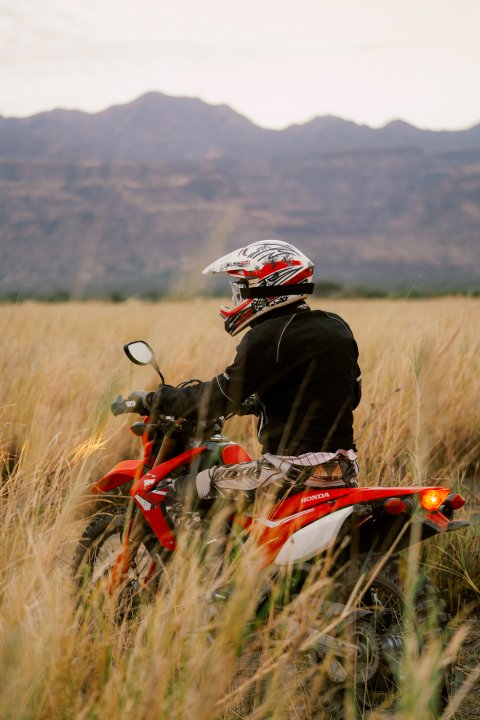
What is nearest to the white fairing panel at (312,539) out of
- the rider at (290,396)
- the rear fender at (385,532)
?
the rear fender at (385,532)

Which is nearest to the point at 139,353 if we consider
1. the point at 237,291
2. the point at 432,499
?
the point at 237,291

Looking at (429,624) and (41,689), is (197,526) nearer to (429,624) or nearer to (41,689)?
(429,624)

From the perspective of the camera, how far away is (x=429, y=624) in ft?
9.72

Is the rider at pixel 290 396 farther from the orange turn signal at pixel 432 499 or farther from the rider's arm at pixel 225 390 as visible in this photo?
the orange turn signal at pixel 432 499

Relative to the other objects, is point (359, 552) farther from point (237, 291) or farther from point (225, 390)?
point (237, 291)

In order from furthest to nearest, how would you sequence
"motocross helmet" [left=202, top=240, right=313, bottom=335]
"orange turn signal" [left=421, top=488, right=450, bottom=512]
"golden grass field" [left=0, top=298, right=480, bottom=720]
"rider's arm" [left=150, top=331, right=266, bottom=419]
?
"motocross helmet" [left=202, top=240, right=313, bottom=335]
"rider's arm" [left=150, top=331, right=266, bottom=419]
"orange turn signal" [left=421, top=488, right=450, bottom=512]
"golden grass field" [left=0, top=298, right=480, bottom=720]

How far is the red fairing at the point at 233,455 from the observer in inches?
148

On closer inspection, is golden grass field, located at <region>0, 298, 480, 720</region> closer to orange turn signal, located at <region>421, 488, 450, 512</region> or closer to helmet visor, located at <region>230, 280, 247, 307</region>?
orange turn signal, located at <region>421, 488, 450, 512</region>

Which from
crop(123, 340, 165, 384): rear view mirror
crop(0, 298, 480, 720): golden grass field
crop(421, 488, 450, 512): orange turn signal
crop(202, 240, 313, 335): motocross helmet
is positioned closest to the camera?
crop(0, 298, 480, 720): golden grass field

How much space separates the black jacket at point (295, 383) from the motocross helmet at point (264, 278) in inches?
7.1

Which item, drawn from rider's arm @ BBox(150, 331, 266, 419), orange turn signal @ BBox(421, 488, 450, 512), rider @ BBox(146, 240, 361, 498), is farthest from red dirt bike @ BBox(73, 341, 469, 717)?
rider's arm @ BBox(150, 331, 266, 419)

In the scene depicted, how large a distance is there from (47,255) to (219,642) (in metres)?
162

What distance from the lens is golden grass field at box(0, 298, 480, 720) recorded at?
6.94ft

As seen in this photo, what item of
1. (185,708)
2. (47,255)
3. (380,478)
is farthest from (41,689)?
(47,255)
